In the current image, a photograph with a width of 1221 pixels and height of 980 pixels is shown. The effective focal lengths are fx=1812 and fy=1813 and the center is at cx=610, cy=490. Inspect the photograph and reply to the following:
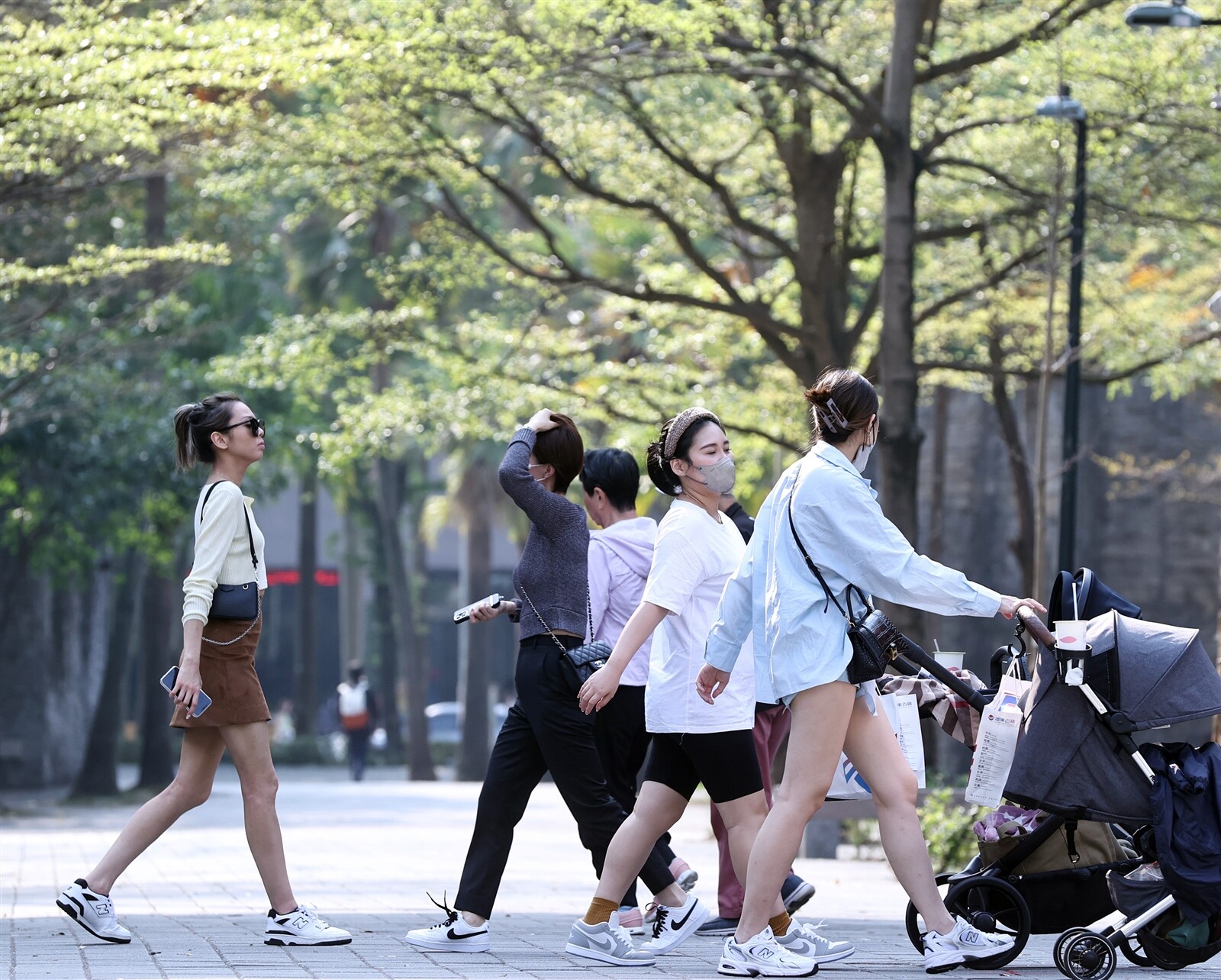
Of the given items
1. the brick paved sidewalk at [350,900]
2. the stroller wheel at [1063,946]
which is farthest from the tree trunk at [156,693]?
the stroller wheel at [1063,946]

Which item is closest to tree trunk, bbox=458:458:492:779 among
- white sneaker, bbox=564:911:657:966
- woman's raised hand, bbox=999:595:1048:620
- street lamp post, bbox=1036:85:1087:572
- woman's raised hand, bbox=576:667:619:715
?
street lamp post, bbox=1036:85:1087:572

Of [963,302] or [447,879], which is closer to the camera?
[447,879]

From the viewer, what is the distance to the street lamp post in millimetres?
Answer: 13430

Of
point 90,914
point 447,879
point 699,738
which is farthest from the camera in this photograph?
point 447,879

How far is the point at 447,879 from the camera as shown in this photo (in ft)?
35.0

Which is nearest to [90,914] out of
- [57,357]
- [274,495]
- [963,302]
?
[57,357]

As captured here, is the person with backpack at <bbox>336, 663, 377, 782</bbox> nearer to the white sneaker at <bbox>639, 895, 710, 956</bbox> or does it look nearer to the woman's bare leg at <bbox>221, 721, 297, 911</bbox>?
the woman's bare leg at <bbox>221, 721, 297, 911</bbox>

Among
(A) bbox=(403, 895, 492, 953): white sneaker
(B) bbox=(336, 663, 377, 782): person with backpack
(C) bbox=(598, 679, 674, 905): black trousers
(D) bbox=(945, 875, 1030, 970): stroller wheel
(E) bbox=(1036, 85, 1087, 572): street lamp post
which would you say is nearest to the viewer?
(D) bbox=(945, 875, 1030, 970): stroller wheel

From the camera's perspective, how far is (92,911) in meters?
6.51

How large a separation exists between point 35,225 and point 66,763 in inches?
402

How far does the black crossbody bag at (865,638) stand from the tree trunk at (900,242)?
24.0 ft

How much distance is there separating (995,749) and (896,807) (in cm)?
38

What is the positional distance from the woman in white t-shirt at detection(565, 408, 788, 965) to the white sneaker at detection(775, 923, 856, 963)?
12cm

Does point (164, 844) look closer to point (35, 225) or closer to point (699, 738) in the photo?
point (35, 225)
